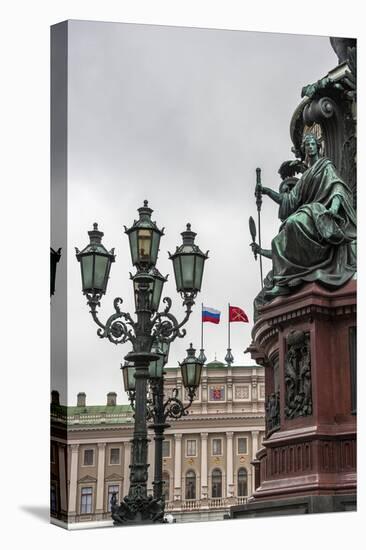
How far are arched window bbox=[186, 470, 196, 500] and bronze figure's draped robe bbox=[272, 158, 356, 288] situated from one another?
289 cm

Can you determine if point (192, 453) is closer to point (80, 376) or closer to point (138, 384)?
point (80, 376)

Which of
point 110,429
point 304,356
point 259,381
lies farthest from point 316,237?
point 110,429

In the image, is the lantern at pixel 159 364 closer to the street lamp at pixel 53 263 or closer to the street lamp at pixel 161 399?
the street lamp at pixel 161 399

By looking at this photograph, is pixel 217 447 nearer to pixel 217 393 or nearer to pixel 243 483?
pixel 217 393

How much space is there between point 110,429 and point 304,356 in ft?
8.29

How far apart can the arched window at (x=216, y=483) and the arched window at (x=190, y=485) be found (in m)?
0.25

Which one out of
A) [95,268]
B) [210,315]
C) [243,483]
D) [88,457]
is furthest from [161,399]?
[95,268]

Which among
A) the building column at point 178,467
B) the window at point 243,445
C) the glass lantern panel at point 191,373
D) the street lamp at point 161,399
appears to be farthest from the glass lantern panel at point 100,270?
the window at point 243,445

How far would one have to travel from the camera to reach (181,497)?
14.5 meters

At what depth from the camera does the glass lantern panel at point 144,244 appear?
11078mm

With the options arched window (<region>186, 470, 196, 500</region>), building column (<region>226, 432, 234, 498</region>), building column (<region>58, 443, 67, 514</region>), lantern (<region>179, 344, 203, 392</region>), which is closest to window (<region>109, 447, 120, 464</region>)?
arched window (<region>186, 470, 196, 500</region>)

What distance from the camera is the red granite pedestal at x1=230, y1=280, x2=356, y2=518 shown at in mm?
12859

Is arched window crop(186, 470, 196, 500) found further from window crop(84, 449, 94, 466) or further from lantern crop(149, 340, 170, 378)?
window crop(84, 449, 94, 466)

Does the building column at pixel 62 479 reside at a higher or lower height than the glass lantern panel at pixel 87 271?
lower
